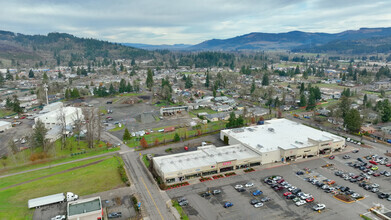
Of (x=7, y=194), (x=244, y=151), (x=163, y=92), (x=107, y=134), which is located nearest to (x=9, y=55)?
(x=163, y=92)

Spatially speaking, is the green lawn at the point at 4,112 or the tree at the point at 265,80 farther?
the tree at the point at 265,80

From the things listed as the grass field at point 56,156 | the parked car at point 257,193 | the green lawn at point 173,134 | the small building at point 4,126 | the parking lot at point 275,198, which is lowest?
the parking lot at point 275,198

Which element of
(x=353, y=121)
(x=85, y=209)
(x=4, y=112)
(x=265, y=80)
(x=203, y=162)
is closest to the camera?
(x=85, y=209)

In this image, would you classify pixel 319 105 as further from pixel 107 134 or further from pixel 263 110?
pixel 107 134

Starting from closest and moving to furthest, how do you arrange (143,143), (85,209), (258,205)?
(85,209) < (258,205) < (143,143)

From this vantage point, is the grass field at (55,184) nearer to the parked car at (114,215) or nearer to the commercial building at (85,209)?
the commercial building at (85,209)

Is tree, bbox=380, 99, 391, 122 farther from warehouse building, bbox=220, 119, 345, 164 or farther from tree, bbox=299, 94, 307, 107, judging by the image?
warehouse building, bbox=220, 119, 345, 164

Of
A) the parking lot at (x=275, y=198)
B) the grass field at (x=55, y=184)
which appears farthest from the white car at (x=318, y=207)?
the grass field at (x=55, y=184)

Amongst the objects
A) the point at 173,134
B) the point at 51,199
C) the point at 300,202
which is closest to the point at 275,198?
the point at 300,202

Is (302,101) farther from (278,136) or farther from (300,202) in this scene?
(300,202)

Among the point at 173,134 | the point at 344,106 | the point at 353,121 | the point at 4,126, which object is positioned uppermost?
the point at 344,106
